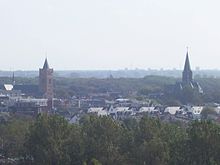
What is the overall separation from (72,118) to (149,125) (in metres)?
40.6

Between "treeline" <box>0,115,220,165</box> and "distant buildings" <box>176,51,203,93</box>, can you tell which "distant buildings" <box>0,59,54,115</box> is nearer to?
"distant buildings" <box>176,51,203,93</box>

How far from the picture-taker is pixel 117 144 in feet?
159

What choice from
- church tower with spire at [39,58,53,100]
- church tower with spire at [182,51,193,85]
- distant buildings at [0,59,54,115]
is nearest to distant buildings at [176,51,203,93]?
church tower with spire at [182,51,193,85]

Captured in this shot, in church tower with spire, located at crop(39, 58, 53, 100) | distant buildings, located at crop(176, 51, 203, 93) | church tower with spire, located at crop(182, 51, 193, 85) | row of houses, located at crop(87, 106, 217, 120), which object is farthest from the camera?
church tower with spire, located at crop(182, 51, 193, 85)

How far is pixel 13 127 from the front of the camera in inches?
2362

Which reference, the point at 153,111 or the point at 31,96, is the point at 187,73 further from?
the point at 153,111

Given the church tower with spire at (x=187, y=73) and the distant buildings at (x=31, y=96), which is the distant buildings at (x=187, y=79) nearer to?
the church tower with spire at (x=187, y=73)

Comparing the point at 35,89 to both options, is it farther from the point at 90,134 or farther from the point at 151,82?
the point at 90,134

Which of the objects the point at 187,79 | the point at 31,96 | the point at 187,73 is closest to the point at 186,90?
the point at 187,73

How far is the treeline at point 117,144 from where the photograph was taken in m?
42.1

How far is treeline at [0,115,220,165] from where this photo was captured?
4206 centimetres

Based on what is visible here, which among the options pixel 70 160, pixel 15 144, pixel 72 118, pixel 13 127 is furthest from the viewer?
pixel 72 118

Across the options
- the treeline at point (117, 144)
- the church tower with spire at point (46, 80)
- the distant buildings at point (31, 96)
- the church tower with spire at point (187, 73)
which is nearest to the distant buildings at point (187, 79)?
the church tower with spire at point (187, 73)

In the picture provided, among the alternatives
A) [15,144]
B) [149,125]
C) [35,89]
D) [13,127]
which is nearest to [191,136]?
[149,125]
